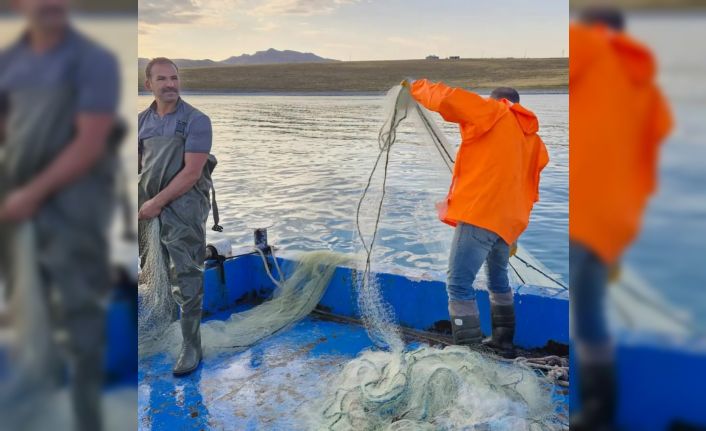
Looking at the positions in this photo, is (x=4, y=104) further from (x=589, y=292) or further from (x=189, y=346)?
(x=189, y=346)

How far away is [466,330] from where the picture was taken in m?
3.96

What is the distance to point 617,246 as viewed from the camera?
0.67 metres

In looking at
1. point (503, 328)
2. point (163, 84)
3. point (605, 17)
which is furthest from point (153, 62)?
point (605, 17)

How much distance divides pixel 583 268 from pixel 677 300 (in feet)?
0.34

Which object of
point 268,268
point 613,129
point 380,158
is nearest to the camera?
point 613,129

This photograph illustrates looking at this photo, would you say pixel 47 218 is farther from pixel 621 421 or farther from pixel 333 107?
pixel 333 107

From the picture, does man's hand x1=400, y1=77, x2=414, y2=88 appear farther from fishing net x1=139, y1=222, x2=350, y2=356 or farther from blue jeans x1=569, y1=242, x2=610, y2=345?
blue jeans x1=569, y1=242, x2=610, y2=345

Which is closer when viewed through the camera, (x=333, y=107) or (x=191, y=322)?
(x=191, y=322)

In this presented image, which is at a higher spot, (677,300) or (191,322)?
(677,300)

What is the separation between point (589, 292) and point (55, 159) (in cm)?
61

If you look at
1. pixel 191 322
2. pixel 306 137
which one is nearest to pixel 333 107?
pixel 306 137

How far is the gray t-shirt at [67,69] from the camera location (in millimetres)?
662

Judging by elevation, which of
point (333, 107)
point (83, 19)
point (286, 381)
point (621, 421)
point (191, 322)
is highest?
point (333, 107)

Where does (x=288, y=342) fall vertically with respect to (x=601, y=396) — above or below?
below
